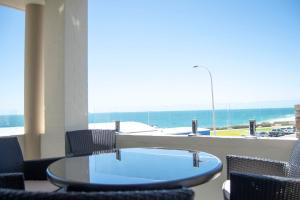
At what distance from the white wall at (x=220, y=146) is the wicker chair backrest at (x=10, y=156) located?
4.44ft

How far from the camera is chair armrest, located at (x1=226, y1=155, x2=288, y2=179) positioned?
223 cm

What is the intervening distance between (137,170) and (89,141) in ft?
5.50

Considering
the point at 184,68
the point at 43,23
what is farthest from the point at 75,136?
the point at 184,68

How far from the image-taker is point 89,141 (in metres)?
3.34

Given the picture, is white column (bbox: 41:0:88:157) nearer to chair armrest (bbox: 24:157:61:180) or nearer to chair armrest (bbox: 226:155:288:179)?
chair armrest (bbox: 24:157:61:180)

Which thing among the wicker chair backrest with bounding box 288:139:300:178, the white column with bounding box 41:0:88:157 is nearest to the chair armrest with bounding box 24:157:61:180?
the white column with bounding box 41:0:88:157

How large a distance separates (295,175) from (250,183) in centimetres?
63

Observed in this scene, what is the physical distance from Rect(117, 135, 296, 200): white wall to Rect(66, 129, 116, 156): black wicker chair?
0.30m

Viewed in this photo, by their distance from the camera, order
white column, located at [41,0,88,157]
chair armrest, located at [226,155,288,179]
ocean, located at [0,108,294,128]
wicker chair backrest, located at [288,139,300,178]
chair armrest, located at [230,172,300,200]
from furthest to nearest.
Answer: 1. ocean, located at [0,108,294,128]
2. white column, located at [41,0,88,157]
3. chair armrest, located at [226,155,288,179]
4. wicker chair backrest, located at [288,139,300,178]
5. chair armrest, located at [230,172,300,200]

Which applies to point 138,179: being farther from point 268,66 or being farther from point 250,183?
point 268,66

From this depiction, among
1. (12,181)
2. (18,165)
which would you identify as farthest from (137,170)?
(18,165)

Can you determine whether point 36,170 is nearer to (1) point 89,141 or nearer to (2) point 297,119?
(1) point 89,141

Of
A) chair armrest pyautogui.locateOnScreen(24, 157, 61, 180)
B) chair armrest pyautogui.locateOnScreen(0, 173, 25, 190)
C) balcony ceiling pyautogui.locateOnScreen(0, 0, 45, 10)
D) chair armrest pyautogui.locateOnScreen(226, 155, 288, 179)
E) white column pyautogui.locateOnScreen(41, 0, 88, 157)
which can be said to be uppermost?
balcony ceiling pyautogui.locateOnScreen(0, 0, 45, 10)

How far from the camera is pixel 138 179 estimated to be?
5.01ft
